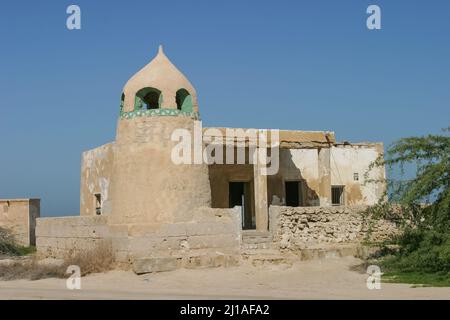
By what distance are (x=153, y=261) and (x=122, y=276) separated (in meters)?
0.86

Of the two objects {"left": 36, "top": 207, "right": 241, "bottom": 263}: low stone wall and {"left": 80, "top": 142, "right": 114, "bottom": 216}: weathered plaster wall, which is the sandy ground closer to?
{"left": 36, "top": 207, "right": 241, "bottom": 263}: low stone wall

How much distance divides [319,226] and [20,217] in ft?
54.5

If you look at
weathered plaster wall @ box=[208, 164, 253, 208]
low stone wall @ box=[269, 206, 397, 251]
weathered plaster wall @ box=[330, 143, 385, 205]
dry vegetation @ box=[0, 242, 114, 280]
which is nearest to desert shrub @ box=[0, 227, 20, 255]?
dry vegetation @ box=[0, 242, 114, 280]

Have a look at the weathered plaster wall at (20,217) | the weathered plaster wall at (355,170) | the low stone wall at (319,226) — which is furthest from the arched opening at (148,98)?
the weathered plaster wall at (20,217)

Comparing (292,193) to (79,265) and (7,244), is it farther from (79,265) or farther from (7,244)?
(7,244)

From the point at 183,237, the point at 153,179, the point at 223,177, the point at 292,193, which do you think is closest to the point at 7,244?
the point at 223,177

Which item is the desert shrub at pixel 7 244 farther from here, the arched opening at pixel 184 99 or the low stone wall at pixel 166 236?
the arched opening at pixel 184 99

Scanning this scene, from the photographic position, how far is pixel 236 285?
14.5 m

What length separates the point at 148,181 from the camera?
17.6 metres

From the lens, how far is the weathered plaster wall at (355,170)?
23.4 m

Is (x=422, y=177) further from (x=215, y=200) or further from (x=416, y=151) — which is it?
(x=215, y=200)

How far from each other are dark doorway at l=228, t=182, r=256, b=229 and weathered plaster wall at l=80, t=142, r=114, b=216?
451 centimetres

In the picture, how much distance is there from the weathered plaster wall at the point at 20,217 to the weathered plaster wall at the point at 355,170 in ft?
47.4
